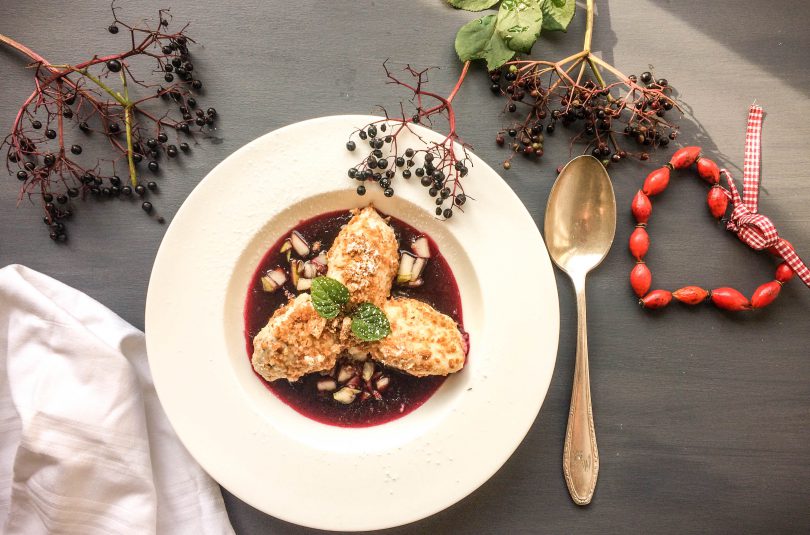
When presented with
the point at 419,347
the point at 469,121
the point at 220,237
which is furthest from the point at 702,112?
the point at 220,237

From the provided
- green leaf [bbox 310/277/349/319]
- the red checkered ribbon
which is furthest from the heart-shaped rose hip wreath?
green leaf [bbox 310/277/349/319]

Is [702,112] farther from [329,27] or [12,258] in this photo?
[12,258]

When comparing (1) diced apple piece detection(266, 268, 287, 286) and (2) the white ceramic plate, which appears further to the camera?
(1) diced apple piece detection(266, 268, 287, 286)

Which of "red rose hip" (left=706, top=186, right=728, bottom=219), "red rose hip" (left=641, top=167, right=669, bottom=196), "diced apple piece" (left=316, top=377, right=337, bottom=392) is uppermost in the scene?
"red rose hip" (left=641, top=167, right=669, bottom=196)

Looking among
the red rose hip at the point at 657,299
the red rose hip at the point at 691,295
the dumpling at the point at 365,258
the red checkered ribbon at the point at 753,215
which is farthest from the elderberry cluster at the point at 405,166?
the red checkered ribbon at the point at 753,215

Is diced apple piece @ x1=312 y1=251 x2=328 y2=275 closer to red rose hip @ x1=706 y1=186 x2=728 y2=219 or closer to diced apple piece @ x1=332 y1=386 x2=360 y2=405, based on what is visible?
diced apple piece @ x1=332 y1=386 x2=360 y2=405

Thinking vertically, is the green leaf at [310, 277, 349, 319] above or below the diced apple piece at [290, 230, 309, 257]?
below

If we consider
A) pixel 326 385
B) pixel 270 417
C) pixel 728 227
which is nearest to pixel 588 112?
pixel 728 227
